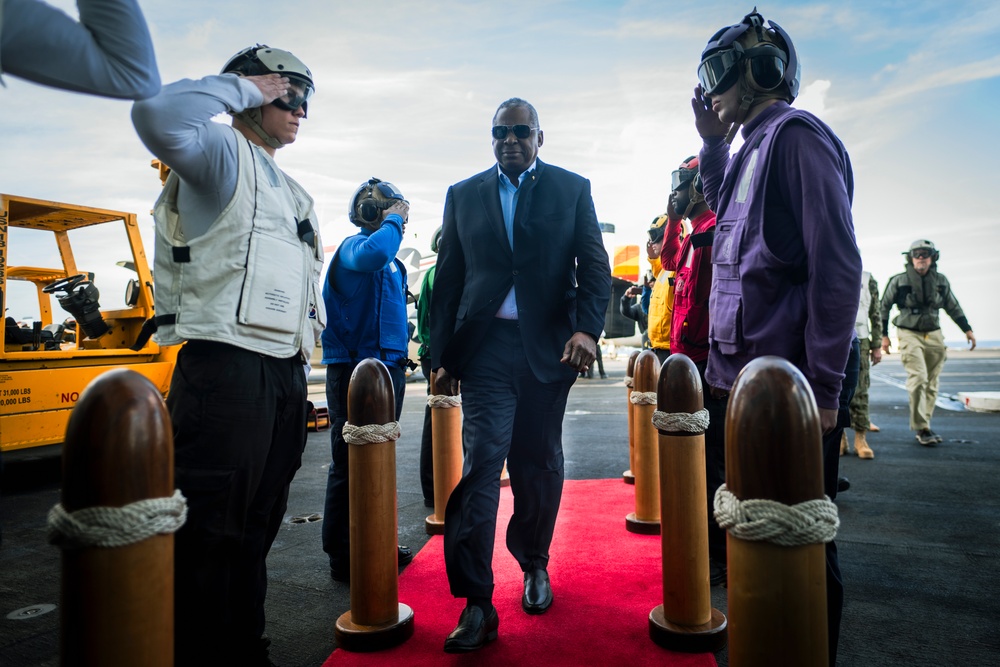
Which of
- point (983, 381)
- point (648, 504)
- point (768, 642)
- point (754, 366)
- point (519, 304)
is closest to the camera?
point (768, 642)

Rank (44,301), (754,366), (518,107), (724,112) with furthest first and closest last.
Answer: (44,301)
(518,107)
(724,112)
(754,366)

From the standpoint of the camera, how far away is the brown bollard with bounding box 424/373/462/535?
4.17 m

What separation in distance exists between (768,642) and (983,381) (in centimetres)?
1770

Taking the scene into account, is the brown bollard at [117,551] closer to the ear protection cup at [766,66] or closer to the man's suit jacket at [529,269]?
the man's suit jacket at [529,269]

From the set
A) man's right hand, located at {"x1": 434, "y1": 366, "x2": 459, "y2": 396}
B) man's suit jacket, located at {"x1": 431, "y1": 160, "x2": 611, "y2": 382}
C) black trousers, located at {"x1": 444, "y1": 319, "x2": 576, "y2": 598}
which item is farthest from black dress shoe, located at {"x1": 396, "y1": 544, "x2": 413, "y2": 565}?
man's suit jacket, located at {"x1": 431, "y1": 160, "x2": 611, "y2": 382}

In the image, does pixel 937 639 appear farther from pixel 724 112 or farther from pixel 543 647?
pixel 724 112

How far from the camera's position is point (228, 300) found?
6.23ft

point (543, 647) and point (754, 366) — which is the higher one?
point (754, 366)

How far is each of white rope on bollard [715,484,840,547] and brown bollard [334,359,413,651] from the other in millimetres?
1572

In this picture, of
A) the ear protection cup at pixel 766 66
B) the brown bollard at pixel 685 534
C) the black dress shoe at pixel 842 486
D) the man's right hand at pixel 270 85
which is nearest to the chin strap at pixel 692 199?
the ear protection cup at pixel 766 66

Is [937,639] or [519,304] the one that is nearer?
[937,639]

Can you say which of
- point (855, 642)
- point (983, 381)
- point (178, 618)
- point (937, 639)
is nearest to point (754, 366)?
point (178, 618)

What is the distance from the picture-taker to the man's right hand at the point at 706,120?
264 cm

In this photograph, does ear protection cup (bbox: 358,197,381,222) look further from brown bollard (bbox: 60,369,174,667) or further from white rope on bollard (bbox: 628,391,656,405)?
brown bollard (bbox: 60,369,174,667)
